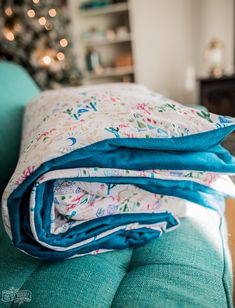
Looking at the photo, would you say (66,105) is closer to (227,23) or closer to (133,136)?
(133,136)

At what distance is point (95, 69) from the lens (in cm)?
299

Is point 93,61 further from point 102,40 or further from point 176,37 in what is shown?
point 176,37

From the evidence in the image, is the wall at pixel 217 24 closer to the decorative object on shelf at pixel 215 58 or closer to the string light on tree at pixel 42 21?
the decorative object on shelf at pixel 215 58

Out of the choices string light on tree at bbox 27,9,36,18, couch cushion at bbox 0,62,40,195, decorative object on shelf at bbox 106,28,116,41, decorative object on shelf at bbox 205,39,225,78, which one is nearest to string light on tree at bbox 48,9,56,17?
string light on tree at bbox 27,9,36,18

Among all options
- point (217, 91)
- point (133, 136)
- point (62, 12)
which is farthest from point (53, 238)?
point (62, 12)

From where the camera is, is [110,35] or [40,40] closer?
[40,40]

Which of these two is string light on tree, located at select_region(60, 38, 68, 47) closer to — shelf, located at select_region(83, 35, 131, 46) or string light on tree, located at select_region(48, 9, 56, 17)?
string light on tree, located at select_region(48, 9, 56, 17)

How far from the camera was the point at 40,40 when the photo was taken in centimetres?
237

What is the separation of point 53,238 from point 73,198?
0.07 m

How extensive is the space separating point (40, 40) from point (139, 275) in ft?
7.67

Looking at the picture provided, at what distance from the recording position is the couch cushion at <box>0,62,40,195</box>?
745mm

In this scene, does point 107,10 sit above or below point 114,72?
above

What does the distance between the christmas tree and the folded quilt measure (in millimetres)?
1893

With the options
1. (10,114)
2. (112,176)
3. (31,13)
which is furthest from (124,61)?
(112,176)
